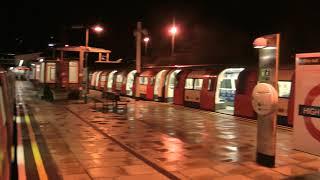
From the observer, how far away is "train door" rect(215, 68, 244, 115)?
20.7 metres

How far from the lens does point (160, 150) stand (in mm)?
10430

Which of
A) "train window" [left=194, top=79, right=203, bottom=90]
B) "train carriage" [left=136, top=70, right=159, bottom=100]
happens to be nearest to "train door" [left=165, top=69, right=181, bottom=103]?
"train carriage" [left=136, top=70, right=159, bottom=100]

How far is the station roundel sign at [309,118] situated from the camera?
27.1 feet

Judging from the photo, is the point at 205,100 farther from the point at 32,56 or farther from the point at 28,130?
the point at 32,56

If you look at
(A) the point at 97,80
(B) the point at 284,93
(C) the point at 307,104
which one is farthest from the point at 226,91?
(A) the point at 97,80

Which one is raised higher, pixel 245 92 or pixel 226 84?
pixel 226 84

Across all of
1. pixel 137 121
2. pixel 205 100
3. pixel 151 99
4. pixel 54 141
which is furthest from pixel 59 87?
pixel 54 141

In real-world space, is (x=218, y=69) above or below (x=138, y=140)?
above

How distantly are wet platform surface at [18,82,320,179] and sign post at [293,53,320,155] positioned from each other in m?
0.57

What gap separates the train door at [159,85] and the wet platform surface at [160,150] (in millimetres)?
10549

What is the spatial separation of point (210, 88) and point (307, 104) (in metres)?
12.3

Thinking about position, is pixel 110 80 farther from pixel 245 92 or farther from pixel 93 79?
pixel 245 92

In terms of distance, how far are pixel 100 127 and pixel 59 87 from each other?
1549cm

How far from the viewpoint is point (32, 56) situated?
5397 cm
